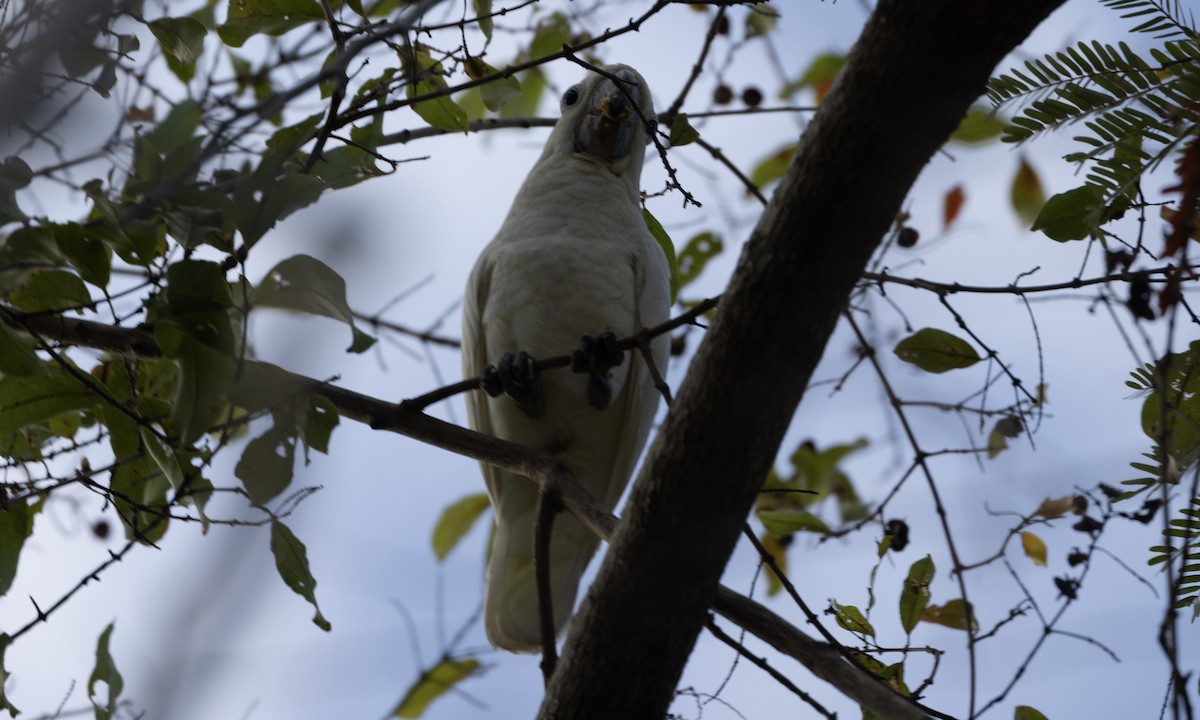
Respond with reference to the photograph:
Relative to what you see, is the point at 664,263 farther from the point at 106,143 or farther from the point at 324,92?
the point at 106,143

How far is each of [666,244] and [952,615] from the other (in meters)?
1.07

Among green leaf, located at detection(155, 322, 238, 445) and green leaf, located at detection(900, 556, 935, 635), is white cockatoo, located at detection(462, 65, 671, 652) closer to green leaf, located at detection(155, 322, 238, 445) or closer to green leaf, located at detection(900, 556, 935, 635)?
green leaf, located at detection(900, 556, 935, 635)

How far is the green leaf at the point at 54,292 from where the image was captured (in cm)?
180

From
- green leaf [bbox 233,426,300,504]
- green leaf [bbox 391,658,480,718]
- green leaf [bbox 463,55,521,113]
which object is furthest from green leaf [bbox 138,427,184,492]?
green leaf [bbox 391,658,480,718]

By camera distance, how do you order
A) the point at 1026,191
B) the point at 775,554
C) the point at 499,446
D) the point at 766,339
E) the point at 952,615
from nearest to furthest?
the point at 766,339 < the point at 499,446 < the point at 952,615 < the point at 1026,191 < the point at 775,554

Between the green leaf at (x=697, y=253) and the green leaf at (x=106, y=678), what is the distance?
1.91 meters

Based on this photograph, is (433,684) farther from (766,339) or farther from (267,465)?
(766,339)

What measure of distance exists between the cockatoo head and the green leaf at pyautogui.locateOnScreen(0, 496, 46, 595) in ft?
5.59

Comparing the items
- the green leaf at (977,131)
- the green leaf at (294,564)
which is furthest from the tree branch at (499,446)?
the green leaf at (977,131)

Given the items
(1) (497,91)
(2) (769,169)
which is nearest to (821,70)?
(2) (769,169)

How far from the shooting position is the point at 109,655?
6.57ft

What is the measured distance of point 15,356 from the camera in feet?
5.41

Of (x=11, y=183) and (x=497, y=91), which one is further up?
(x=497, y=91)

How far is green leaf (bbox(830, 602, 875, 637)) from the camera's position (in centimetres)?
186
